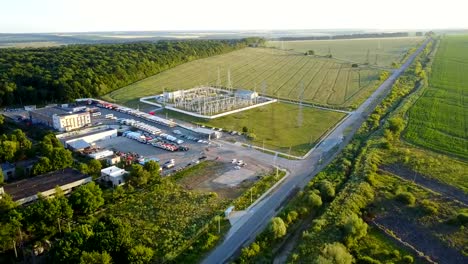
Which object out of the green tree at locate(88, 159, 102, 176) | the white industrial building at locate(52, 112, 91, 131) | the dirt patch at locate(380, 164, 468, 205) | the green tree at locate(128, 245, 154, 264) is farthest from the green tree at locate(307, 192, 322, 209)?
the white industrial building at locate(52, 112, 91, 131)

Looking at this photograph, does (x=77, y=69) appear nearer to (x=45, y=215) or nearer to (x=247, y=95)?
(x=247, y=95)

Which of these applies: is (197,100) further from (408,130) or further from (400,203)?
(400,203)

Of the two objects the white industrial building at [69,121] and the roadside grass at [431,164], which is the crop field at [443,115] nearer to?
the roadside grass at [431,164]

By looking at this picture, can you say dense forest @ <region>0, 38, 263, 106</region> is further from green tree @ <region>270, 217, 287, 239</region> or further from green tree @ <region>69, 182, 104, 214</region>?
green tree @ <region>270, 217, 287, 239</region>

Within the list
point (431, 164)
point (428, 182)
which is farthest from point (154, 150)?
point (431, 164)

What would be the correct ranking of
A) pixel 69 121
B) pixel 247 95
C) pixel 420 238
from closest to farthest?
pixel 420 238
pixel 69 121
pixel 247 95

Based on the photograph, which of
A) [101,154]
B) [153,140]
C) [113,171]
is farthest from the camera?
[153,140]

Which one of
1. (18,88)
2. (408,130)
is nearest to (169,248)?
(408,130)
